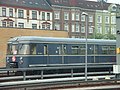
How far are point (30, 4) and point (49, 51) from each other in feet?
177

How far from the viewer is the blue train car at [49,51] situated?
87.9ft

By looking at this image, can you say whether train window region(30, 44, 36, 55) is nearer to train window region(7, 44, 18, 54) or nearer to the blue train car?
the blue train car

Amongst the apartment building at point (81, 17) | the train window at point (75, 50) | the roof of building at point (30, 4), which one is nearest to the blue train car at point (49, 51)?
the train window at point (75, 50)

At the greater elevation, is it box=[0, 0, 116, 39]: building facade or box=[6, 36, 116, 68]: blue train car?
box=[0, 0, 116, 39]: building facade

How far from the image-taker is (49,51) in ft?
89.9

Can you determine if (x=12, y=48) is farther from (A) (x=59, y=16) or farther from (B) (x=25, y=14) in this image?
(A) (x=59, y=16)

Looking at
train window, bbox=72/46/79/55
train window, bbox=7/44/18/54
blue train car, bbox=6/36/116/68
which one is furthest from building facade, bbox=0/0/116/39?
train window, bbox=7/44/18/54

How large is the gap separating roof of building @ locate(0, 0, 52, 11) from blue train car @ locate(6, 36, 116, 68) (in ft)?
157

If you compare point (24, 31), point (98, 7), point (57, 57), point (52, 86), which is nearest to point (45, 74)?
point (57, 57)

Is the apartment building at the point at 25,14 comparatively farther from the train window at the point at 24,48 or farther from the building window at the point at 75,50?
the train window at the point at 24,48

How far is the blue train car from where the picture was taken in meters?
26.8

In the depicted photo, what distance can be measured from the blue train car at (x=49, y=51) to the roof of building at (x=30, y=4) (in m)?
47.8

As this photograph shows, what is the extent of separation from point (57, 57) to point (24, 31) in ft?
48.8

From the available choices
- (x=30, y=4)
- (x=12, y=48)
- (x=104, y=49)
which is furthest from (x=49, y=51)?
(x=30, y=4)
